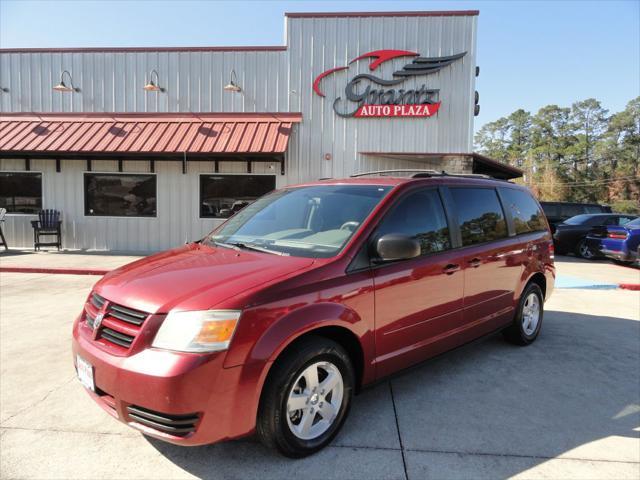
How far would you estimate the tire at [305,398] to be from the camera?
100.0 inches

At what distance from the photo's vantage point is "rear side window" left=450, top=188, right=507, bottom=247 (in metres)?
3.97

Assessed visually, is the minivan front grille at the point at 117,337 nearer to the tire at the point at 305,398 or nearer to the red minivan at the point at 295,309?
the red minivan at the point at 295,309

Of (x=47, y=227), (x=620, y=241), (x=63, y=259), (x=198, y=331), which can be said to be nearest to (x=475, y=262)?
(x=198, y=331)

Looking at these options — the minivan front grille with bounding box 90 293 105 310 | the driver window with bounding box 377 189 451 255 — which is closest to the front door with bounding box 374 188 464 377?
the driver window with bounding box 377 189 451 255

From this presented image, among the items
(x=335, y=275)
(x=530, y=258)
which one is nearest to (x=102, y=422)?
(x=335, y=275)

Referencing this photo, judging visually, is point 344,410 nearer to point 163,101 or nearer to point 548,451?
point 548,451

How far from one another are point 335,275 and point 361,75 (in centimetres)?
1136

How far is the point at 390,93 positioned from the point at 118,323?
11871 mm

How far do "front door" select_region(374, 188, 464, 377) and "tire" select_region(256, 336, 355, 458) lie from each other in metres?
0.37

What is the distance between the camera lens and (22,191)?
13.7 m

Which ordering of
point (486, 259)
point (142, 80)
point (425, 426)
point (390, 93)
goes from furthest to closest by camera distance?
point (142, 80) < point (390, 93) < point (486, 259) < point (425, 426)

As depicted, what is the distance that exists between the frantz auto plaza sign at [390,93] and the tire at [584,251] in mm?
6397

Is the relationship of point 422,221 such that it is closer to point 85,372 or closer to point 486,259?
point 486,259

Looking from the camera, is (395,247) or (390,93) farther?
(390,93)
